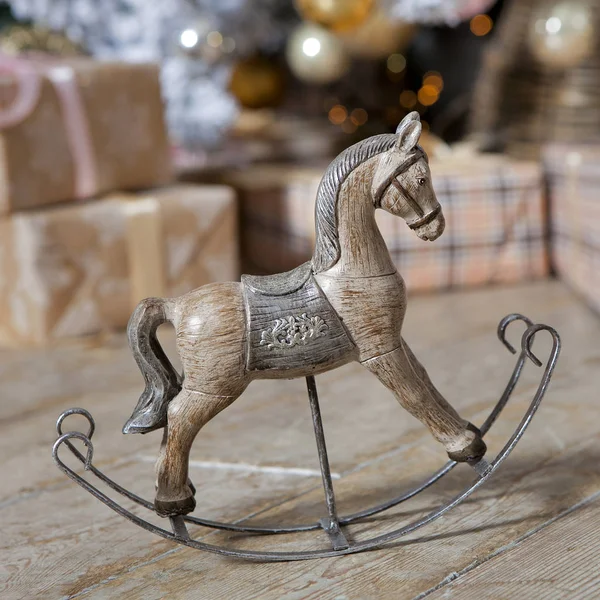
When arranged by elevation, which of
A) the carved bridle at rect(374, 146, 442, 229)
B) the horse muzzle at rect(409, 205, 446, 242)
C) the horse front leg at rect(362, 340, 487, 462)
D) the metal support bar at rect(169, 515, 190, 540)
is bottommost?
the metal support bar at rect(169, 515, 190, 540)

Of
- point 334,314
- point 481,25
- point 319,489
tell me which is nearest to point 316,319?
point 334,314

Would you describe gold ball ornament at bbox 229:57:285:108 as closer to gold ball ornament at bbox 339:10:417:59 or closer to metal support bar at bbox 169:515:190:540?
gold ball ornament at bbox 339:10:417:59

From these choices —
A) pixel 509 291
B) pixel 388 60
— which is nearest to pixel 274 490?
pixel 509 291

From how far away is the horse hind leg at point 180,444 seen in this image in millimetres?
610

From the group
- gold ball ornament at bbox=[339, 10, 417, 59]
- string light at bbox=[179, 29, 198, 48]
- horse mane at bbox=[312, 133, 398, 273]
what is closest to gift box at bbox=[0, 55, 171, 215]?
string light at bbox=[179, 29, 198, 48]

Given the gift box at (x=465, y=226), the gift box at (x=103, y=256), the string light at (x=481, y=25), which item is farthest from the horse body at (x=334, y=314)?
the string light at (x=481, y=25)

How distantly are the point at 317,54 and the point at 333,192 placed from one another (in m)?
0.99

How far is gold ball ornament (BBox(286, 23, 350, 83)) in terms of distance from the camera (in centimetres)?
151

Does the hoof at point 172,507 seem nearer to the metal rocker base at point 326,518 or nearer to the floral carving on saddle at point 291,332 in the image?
the metal rocker base at point 326,518

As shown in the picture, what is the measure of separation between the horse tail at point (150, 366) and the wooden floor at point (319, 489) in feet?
0.40

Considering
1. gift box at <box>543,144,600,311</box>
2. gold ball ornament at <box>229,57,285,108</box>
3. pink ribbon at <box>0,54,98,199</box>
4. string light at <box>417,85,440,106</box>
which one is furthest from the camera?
string light at <box>417,85,440,106</box>

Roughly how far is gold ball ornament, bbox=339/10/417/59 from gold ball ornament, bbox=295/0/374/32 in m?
0.08

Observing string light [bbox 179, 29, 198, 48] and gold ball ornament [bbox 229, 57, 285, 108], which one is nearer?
string light [bbox 179, 29, 198, 48]

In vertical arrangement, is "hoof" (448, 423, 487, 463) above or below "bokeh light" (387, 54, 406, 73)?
below
